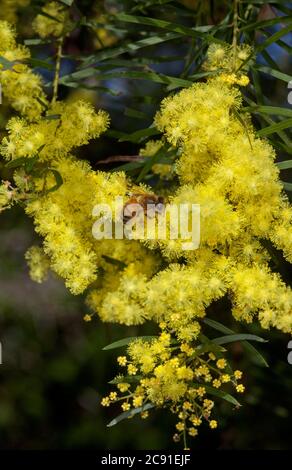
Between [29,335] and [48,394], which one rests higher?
[29,335]

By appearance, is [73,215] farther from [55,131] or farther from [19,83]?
[19,83]

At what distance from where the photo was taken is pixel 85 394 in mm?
1988

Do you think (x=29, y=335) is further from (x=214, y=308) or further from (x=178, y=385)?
(x=178, y=385)

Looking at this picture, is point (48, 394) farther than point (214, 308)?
Yes

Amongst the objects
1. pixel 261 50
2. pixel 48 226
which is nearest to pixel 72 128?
pixel 48 226

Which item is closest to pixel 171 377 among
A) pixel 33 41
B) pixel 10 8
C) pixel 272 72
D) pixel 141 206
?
pixel 141 206

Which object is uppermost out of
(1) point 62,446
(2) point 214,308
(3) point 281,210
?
(3) point 281,210

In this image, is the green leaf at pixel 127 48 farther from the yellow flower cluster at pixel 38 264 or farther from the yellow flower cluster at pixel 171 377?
the yellow flower cluster at pixel 171 377

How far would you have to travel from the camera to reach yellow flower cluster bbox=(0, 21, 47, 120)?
3.58ft

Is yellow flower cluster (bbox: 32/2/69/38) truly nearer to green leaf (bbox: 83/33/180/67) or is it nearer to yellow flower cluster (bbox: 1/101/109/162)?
green leaf (bbox: 83/33/180/67)

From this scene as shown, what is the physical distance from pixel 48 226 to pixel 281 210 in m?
0.38

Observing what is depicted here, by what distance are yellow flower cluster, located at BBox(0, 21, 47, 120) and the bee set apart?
23 centimetres

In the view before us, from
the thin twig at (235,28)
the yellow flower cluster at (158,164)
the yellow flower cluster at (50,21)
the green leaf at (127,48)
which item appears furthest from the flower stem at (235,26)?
the yellow flower cluster at (50,21)

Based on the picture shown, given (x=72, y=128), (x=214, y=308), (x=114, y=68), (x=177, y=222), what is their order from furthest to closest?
(x=214, y=308)
(x=114, y=68)
(x=72, y=128)
(x=177, y=222)
